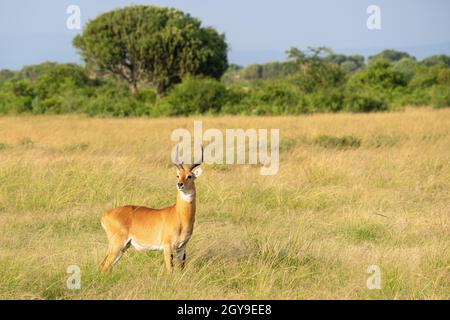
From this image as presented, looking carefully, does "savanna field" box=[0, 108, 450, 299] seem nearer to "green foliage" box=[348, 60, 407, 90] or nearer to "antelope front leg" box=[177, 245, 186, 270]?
"antelope front leg" box=[177, 245, 186, 270]

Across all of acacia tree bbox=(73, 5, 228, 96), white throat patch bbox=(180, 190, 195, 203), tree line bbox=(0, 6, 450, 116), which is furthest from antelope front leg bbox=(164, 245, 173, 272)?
acacia tree bbox=(73, 5, 228, 96)

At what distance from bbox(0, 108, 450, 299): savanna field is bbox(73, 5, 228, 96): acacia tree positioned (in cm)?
2243

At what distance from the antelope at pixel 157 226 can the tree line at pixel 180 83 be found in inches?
730

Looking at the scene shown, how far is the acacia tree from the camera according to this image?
1409 inches

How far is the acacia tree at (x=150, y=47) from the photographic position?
3578 centimetres

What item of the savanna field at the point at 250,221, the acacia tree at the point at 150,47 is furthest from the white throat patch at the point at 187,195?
the acacia tree at the point at 150,47

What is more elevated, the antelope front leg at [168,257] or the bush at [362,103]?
the antelope front leg at [168,257]

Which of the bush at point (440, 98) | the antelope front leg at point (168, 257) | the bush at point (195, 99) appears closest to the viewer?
the antelope front leg at point (168, 257)

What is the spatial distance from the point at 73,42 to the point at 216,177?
3070cm

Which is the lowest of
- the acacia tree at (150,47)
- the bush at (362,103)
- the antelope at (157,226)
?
the bush at (362,103)

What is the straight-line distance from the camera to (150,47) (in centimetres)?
3581

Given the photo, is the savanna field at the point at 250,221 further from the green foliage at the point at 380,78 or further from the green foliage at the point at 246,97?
the green foliage at the point at 380,78

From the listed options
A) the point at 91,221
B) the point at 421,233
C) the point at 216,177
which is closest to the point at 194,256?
the point at 91,221

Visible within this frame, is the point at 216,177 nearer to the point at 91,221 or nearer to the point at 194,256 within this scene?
the point at 91,221
